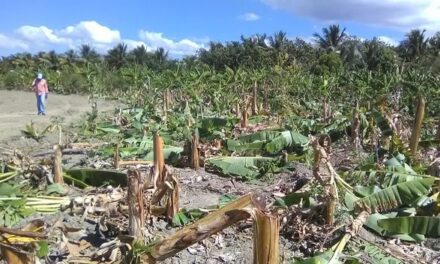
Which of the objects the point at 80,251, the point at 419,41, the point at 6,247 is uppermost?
the point at 419,41

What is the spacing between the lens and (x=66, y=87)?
37406 millimetres

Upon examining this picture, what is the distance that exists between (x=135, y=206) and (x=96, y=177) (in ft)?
6.60

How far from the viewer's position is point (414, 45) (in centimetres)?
4284

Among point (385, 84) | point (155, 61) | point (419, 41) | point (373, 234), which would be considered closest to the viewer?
point (373, 234)

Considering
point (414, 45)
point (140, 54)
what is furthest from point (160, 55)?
point (414, 45)

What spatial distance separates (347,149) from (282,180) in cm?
163

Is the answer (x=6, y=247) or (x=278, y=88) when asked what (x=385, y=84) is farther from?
(x=6, y=247)

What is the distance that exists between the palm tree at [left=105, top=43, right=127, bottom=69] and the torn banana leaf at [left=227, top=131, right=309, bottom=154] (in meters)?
48.3

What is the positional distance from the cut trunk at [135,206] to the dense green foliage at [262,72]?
8.72 metres

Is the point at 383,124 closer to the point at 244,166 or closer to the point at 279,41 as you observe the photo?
the point at 244,166

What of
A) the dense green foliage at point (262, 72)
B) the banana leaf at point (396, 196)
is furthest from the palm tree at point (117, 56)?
the banana leaf at point (396, 196)

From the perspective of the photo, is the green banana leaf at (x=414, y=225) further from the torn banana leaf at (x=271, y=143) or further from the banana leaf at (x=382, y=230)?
the torn banana leaf at (x=271, y=143)

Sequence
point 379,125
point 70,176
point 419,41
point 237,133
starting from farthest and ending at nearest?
1. point 419,41
2. point 237,133
3. point 379,125
4. point 70,176

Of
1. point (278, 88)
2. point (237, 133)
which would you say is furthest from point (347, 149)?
point (278, 88)
